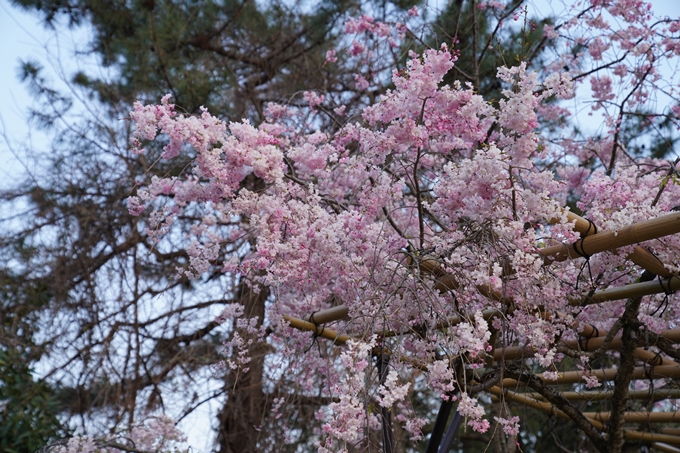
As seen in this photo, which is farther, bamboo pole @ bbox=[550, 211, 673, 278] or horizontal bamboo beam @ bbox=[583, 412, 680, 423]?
horizontal bamboo beam @ bbox=[583, 412, 680, 423]

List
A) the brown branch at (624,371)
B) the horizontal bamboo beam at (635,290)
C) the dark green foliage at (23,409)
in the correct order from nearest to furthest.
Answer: the horizontal bamboo beam at (635,290) → the brown branch at (624,371) → the dark green foliage at (23,409)

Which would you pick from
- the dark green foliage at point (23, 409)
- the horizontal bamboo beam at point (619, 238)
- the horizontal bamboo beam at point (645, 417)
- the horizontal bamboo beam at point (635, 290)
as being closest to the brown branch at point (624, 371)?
the horizontal bamboo beam at point (635, 290)

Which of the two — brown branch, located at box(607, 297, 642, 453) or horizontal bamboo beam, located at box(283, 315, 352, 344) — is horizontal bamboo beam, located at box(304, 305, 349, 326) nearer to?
horizontal bamboo beam, located at box(283, 315, 352, 344)

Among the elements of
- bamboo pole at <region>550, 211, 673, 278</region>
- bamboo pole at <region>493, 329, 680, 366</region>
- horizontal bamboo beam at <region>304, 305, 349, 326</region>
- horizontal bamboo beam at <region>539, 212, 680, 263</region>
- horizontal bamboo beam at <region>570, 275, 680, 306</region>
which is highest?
horizontal bamboo beam at <region>304, 305, 349, 326</region>

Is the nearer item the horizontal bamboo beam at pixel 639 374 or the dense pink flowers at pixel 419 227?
the dense pink flowers at pixel 419 227

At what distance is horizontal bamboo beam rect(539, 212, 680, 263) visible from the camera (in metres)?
2.35

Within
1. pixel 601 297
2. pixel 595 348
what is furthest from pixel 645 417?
pixel 601 297

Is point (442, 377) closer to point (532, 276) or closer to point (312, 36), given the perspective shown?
point (532, 276)

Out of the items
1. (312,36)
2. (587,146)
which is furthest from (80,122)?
(587,146)

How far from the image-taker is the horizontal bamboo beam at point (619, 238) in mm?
2348

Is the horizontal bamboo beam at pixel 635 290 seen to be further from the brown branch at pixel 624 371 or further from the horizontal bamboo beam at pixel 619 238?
the horizontal bamboo beam at pixel 619 238

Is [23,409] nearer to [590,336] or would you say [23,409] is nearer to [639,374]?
[590,336]

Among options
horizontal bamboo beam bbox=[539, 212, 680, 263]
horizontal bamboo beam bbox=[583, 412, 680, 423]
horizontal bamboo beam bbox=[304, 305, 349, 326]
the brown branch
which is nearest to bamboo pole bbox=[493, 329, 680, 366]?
the brown branch

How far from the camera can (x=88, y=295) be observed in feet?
19.1
